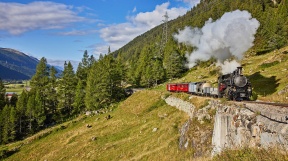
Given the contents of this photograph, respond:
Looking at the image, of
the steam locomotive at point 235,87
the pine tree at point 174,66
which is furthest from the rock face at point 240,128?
the pine tree at point 174,66

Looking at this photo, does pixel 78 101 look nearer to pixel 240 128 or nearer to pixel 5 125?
pixel 5 125

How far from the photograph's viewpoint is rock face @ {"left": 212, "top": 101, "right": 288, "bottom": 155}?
43.2 feet

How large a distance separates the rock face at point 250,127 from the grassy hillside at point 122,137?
521cm

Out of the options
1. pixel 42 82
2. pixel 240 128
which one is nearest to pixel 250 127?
pixel 240 128

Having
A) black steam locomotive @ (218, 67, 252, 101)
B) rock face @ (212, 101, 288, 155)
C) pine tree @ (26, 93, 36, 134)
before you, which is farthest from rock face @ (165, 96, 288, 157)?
pine tree @ (26, 93, 36, 134)

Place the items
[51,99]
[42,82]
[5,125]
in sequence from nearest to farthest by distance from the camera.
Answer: [5,125] → [51,99] → [42,82]

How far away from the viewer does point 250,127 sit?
16375mm

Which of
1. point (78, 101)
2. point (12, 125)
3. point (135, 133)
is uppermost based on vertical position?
point (78, 101)

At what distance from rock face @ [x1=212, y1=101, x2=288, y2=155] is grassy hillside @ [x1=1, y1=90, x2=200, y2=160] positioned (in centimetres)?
521

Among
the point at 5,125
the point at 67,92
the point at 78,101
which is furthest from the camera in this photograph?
the point at 67,92

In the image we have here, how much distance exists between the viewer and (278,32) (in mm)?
83000

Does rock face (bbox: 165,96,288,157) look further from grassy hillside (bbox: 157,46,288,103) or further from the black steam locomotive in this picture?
grassy hillside (bbox: 157,46,288,103)

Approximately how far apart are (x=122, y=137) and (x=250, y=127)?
26.0 meters

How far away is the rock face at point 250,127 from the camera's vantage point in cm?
1316
